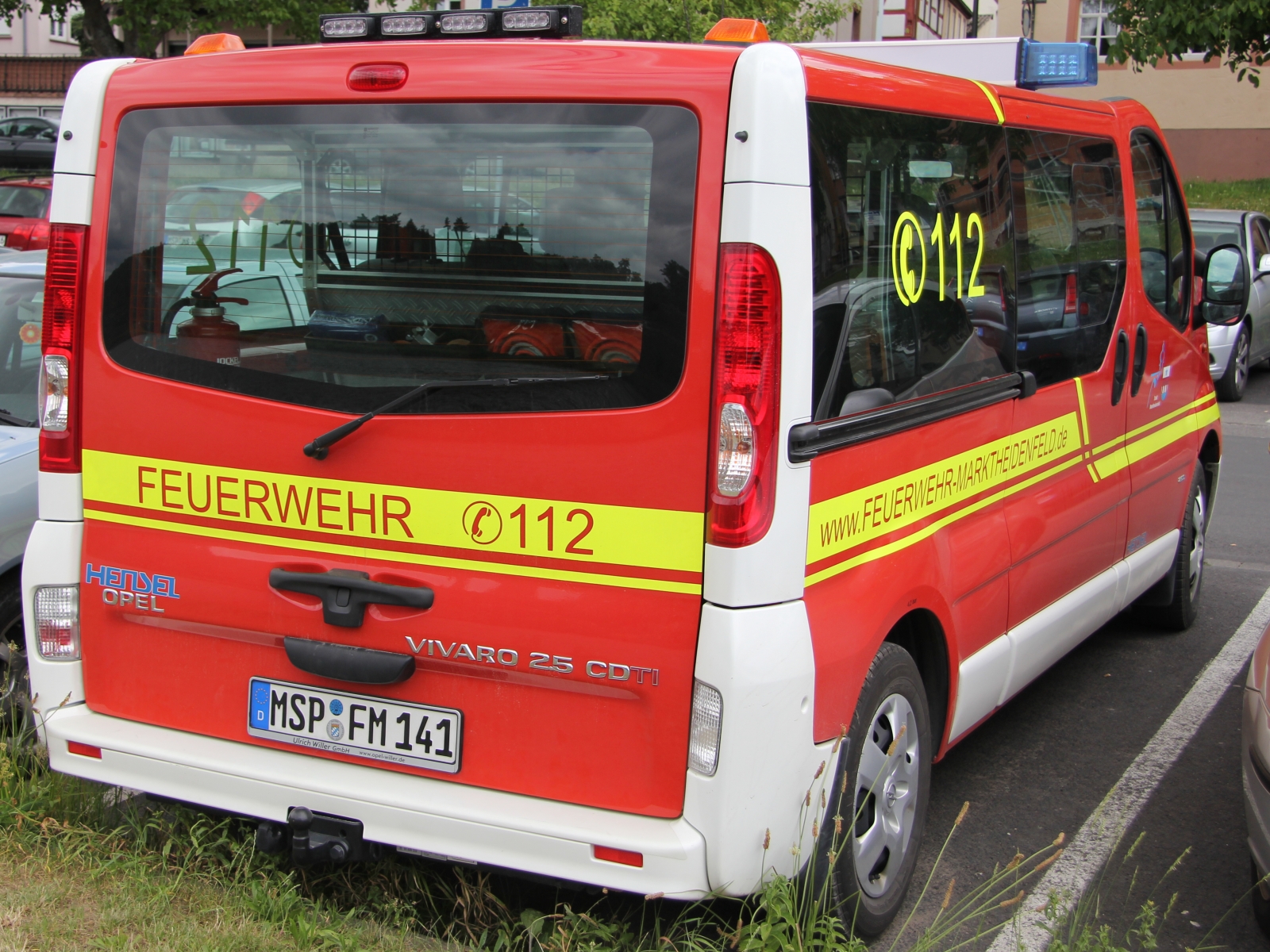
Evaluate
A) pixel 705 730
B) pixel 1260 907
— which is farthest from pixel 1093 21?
pixel 705 730

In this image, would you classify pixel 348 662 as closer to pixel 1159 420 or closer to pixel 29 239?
pixel 1159 420

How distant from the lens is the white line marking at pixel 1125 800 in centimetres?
336

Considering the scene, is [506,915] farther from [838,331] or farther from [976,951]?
[838,331]

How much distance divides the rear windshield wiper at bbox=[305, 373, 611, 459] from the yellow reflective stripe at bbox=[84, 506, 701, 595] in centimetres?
23

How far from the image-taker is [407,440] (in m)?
2.88

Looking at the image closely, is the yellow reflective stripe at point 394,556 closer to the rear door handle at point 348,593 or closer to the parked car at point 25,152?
the rear door handle at point 348,593

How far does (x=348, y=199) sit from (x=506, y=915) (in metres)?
1.78

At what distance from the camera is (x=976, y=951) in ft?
10.6

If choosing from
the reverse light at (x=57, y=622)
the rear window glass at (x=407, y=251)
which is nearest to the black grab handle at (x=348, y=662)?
the rear window glass at (x=407, y=251)

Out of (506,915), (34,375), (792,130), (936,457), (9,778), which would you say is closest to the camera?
(792,130)

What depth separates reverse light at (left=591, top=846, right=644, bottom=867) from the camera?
268 cm

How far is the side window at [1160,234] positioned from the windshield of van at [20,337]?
4.14m

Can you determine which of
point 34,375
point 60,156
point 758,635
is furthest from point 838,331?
point 34,375

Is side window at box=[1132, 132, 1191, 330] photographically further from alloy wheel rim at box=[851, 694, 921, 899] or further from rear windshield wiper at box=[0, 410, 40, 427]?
rear windshield wiper at box=[0, 410, 40, 427]
